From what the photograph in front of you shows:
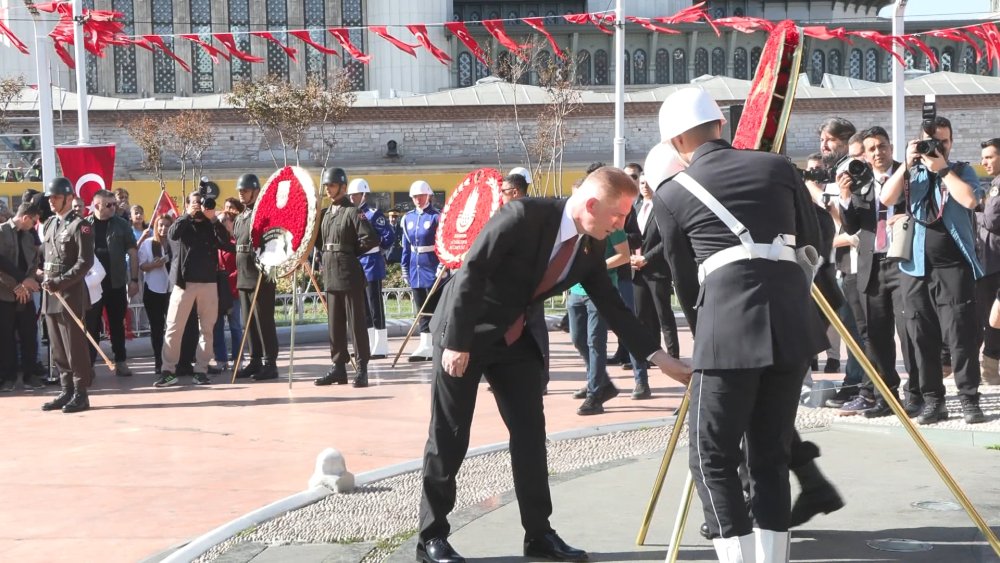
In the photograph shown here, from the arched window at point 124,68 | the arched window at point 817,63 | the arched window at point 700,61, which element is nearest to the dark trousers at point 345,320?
the arched window at point 700,61

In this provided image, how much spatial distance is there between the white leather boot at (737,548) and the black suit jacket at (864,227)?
4.33m

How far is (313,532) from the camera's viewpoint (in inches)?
216

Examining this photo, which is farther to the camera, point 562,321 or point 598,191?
point 562,321

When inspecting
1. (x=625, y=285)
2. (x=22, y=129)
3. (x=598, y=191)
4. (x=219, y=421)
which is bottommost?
A: (x=219, y=421)

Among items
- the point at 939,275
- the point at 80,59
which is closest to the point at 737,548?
the point at 939,275

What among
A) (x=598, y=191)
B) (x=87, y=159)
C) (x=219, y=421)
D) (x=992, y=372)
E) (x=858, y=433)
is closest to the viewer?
(x=598, y=191)

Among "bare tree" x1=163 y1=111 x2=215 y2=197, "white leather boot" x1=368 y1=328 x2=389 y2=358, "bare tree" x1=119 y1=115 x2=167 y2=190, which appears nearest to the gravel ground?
"white leather boot" x1=368 y1=328 x2=389 y2=358

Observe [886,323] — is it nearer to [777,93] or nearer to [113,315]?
[777,93]

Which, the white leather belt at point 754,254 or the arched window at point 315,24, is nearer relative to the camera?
the white leather belt at point 754,254

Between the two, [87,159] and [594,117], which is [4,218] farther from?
Answer: [594,117]

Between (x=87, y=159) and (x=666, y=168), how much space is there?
11460 millimetres

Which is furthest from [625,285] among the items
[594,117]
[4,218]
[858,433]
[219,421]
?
[594,117]

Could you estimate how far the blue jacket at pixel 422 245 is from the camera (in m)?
12.7

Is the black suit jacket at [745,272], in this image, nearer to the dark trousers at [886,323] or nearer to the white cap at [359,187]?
the dark trousers at [886,323]
